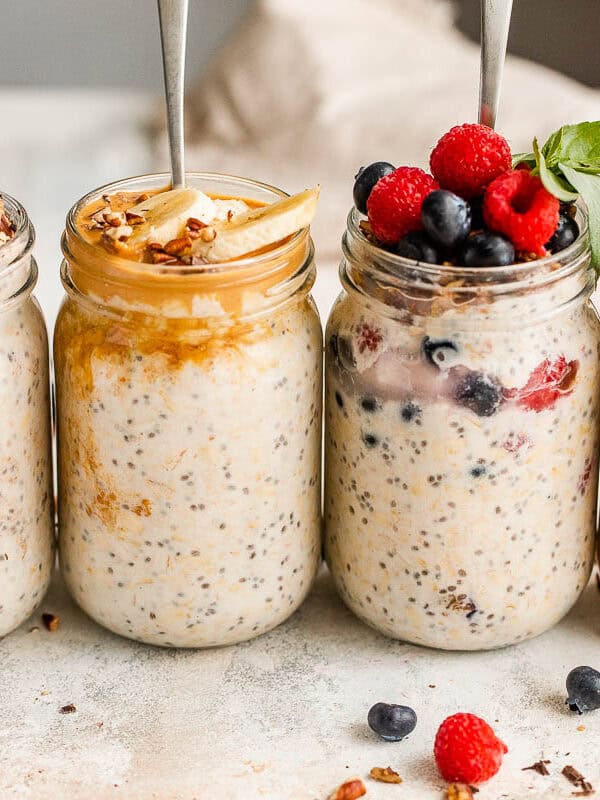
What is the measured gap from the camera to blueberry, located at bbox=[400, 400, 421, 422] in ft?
3.88

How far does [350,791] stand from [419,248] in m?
0.50

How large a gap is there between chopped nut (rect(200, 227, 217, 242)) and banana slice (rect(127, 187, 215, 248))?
0.09 feet

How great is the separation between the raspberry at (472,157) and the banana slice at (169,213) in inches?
9.0

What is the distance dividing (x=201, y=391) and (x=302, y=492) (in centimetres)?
19

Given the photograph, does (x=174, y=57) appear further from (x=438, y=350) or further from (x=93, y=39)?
(x=93, y=39)

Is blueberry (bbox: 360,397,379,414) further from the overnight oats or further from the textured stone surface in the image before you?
the textured stone surface

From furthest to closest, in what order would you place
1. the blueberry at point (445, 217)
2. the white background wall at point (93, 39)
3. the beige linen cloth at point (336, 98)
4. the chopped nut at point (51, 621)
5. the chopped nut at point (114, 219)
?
1. the white background wall at point (93, 39)
2. the beige linen cloth at point (336, 98)
3. the chopped nut at point (51, 621)
4. the chopped nut at point (114, 219)
5. the blueberry at point (445, 217)

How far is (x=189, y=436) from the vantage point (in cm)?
118

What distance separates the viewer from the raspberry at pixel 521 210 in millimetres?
1110

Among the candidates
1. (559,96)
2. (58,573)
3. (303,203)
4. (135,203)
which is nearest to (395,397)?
(303,203)

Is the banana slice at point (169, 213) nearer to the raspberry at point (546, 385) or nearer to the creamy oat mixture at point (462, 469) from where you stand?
the creamy oat mixture at point (462, 469)

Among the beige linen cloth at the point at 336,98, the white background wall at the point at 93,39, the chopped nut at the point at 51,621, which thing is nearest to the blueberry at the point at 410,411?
the chopped nut at the point at 51,621

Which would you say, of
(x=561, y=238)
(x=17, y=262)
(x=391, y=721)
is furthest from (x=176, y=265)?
(x=391, y=721)

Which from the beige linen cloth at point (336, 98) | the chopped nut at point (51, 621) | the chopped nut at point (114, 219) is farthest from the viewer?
the beige linen cloth at point (336, 98)
